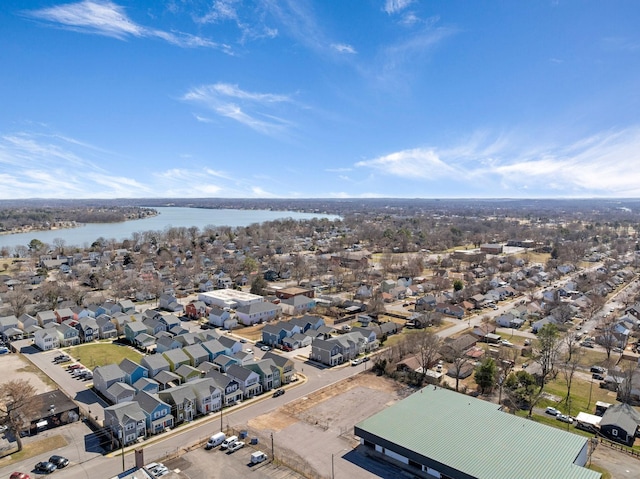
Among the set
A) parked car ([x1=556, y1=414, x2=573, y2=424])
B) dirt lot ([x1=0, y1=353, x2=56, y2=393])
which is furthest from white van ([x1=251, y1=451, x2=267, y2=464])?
parked car ([x1=556, y1=414, x2=573, y2=424])

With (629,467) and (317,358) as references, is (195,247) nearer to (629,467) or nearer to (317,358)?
(317,358)

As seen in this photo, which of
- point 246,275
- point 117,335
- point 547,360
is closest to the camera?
point 547,360

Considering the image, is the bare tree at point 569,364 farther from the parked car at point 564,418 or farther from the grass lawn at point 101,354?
the grass lawn at point 101,354

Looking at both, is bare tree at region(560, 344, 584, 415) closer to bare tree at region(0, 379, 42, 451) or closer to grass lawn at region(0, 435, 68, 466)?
grass lawn at region(0, 435, 68, 466)

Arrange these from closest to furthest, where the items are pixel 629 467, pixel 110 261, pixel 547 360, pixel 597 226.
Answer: pixel 629 467, pixel 547 360, pixel 110 261, pixel 597 226

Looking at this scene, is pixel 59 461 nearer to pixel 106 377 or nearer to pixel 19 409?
pixel 19 409

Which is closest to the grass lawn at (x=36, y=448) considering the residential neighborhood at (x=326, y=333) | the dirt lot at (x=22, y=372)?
the residential neighborhood at (x=326, y=333)

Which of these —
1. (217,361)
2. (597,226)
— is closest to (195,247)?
(217,361)

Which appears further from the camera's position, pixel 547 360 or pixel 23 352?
pixel 23 352
